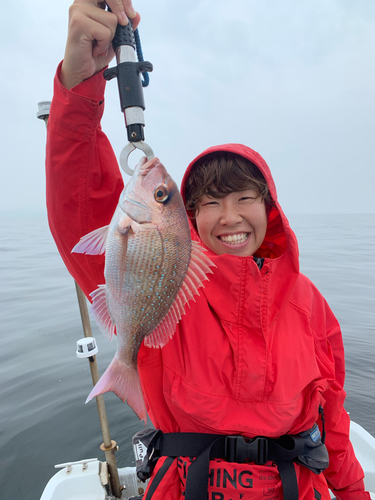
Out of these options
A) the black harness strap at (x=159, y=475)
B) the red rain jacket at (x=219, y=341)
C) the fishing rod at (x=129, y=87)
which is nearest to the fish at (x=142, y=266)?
the fishing rod at (x=129, y=87)

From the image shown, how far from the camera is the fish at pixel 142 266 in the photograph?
1265 mm

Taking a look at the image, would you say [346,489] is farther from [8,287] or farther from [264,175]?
[8,287]

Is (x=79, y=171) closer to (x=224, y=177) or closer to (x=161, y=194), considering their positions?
(x=161, y=194)

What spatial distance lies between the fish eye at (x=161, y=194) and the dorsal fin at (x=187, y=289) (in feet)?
0.76

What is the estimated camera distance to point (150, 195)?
1301 millimetres

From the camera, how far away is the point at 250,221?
1.81 metres

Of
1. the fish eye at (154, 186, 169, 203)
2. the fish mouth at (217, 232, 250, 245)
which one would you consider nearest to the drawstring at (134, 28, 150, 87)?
the fish eye at (154, 186, 169, 203)

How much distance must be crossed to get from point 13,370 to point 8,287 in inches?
248

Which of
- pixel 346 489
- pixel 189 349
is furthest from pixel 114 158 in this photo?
pixel 346 489

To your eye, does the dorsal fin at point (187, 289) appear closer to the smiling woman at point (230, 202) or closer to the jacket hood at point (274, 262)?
the jacket hood at point (274, 262)

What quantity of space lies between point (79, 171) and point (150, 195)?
484 mm

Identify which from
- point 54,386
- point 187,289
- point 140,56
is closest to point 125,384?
point 187,289

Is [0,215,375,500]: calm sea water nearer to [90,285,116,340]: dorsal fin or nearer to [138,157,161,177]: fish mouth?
[90,285,116,340]: dorsal fin

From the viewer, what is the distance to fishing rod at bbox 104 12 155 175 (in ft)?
3.83
